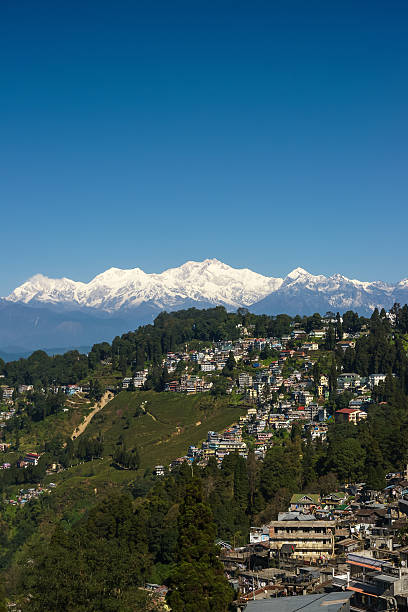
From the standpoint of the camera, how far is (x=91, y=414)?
411ft

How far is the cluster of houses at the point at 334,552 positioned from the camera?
2869 centimetres

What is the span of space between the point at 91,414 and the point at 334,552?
8871 centimetres

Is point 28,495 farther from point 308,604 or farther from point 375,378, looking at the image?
point 308,604

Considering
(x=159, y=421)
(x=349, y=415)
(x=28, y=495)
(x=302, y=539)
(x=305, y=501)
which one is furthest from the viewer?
(x=159, y=421)

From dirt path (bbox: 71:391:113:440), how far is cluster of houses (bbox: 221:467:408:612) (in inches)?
2668

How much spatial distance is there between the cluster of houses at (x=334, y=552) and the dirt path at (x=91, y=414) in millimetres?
67768

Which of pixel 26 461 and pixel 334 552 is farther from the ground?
pixel 334 552

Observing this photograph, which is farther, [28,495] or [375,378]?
[375,378]

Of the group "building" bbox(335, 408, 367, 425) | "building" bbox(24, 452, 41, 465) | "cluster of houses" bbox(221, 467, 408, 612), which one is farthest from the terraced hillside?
"cluster of houses" bbox(221, 467, 408, 612)

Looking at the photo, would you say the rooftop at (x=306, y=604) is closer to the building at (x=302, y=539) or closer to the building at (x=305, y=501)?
the building at (x=302, y=539)

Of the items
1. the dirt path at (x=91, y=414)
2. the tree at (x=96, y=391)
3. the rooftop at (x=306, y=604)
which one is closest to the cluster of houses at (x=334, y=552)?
the rooftop at (x=306, y=604)

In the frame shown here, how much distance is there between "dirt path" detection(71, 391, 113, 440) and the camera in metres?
118

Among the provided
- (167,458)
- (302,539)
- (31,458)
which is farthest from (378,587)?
(31,458)

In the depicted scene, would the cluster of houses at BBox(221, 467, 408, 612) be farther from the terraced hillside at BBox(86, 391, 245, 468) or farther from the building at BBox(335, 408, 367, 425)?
the terraced hillside at BBox(86, 391, 245, 468)
